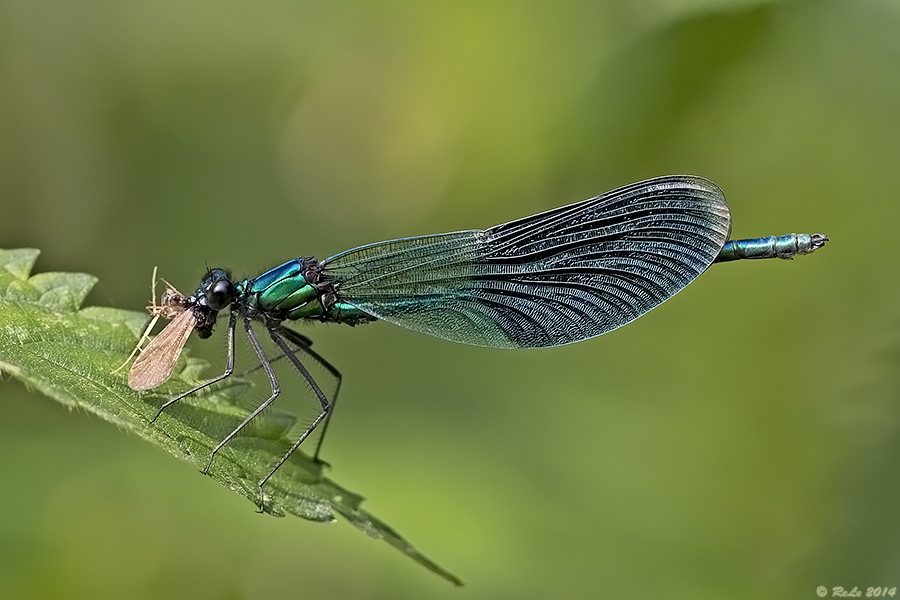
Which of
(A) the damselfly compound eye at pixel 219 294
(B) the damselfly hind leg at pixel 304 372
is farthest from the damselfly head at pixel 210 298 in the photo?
(B) the damselfly hind leg at pixel 304 372

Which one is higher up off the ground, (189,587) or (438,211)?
(438,211)

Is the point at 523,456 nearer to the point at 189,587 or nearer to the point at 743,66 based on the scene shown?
the point at 189,587

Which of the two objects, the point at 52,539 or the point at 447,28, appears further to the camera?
the point at 447,28

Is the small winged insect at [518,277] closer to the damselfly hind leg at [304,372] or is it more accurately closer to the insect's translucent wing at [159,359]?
the damselfly hind leg at [304,372]

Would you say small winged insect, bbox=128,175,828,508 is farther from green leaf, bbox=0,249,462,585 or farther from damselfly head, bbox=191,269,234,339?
green leaf, bbox=0,249,462,585

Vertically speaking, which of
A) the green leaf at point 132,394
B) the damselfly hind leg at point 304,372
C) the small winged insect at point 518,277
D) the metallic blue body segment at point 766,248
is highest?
the metallic blue body segment at point 766,248

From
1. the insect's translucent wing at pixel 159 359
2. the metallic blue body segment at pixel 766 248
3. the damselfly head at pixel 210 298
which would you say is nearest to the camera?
the insect's translucent wing at pixel 159 359

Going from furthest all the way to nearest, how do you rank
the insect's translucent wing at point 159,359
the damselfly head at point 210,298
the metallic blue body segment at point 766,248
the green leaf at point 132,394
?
1. the metallic blue body segment at point 766,248
2. the damselfly head at point 210,298
3. the insect's translucent wing at point 159,359
4. the green leaf at point 132,394

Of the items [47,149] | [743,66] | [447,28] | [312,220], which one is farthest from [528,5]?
[47,149]
